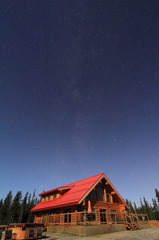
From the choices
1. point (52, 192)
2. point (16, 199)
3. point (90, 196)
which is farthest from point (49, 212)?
point (16, 199)

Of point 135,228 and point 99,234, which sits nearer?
point 99,234

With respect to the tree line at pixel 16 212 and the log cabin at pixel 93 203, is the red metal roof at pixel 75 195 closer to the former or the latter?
the log cabin at pixel 93 203

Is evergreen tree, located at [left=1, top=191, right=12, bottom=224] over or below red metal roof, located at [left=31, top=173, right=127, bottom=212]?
below

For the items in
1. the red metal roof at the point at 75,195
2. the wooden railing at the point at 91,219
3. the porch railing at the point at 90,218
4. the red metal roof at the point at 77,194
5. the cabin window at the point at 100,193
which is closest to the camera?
the wooden railing at the point at 91,219

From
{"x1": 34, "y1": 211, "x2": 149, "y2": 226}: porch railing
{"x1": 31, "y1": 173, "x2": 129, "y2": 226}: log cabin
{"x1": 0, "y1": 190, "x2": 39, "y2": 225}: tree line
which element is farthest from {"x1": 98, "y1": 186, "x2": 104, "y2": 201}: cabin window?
{"x1": 0, "y1": 190, "x2": 39, "y2": 225}: tree line

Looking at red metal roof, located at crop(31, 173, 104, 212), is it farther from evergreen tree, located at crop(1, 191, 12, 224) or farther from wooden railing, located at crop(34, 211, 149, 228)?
evergreen tree, located at crop(1, 191, 12, 224)

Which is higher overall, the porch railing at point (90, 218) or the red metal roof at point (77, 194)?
the red metal roof at point (77, 194)

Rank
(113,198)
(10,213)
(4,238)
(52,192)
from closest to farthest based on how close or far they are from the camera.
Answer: (4,238) < (113,198) < (52,192) < (10,213)

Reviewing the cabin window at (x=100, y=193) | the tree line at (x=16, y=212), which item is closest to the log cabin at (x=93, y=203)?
the cabin window at (x=100, y=193)

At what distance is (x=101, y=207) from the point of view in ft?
66.0

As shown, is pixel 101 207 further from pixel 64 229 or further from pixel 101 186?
pixel 64 229

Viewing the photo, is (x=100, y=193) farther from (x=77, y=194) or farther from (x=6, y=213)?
(x=6, y=213)

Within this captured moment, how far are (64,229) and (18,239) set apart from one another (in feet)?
18.6

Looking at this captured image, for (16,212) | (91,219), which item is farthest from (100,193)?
(16,212)
